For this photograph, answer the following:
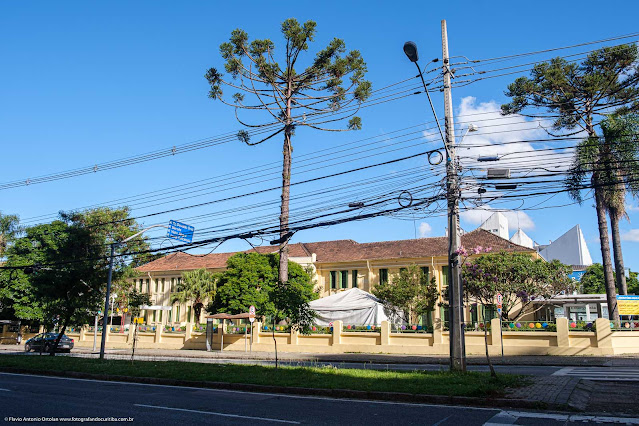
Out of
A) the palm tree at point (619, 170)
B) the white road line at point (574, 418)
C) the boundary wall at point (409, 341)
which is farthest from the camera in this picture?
the palm tree at point (619, 170)

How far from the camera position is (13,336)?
49406 mm

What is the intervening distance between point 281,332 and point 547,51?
2348 centimetres

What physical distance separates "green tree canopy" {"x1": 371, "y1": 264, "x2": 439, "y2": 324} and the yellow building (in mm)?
1525

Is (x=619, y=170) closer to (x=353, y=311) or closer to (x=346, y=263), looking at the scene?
(x=353, y=311)

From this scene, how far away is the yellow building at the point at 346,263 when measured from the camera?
45250 millimetres

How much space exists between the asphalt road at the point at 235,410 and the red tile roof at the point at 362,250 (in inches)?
1280

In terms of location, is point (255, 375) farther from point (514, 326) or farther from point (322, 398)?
point (514, 326)

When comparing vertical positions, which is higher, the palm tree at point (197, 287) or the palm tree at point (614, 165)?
the palm tree at point (614, 165)

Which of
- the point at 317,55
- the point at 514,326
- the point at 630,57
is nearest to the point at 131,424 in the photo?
the point at 514,326

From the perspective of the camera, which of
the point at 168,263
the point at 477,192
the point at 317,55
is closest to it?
the point at 477,192

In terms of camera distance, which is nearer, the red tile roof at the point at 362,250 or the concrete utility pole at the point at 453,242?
the concrete utility pole at the point at 453,242

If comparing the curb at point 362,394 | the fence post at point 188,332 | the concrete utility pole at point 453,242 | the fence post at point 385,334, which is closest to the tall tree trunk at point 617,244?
the fence post at point 385,334

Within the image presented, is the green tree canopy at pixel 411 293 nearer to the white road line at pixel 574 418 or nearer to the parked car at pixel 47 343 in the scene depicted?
the parked car at pixel 47 343

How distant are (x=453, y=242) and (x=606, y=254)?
17.2 m
